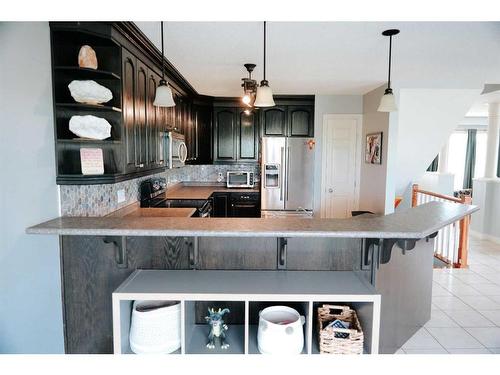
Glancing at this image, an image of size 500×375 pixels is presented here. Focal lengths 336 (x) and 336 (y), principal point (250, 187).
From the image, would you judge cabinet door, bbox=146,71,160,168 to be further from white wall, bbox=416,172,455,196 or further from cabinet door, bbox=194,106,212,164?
white wall, bbox=416,172,455,196

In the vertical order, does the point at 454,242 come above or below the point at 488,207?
below

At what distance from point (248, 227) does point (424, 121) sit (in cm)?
428

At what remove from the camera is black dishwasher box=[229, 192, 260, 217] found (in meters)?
5.15

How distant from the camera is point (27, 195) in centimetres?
185

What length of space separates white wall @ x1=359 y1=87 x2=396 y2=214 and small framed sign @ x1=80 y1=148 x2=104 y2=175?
11.3ft

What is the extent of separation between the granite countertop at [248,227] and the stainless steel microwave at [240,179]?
3380mm

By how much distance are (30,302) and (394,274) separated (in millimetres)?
2350

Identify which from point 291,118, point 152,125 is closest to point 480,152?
point 291,118

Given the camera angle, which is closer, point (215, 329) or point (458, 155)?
point (215, 329)

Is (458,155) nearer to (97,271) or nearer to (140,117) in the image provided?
(140,117)

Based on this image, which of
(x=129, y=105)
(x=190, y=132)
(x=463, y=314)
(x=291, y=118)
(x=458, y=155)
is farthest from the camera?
(x=458, y=155)

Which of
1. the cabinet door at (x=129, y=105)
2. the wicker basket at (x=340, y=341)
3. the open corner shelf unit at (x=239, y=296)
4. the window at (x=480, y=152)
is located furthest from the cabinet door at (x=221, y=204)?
the window at (x=480, y=152)
